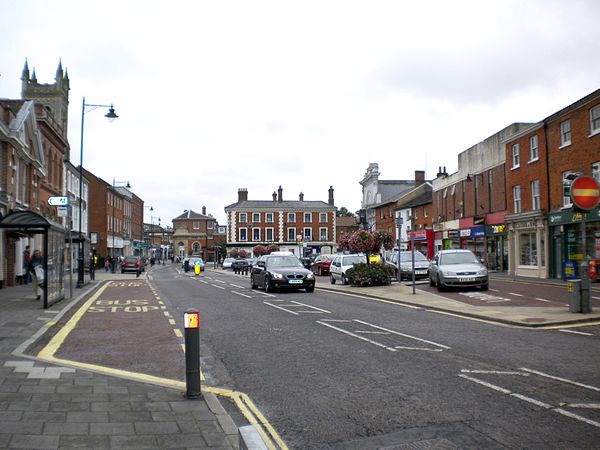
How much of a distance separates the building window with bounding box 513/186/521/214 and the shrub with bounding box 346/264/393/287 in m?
13.0

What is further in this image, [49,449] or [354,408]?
[354,408]

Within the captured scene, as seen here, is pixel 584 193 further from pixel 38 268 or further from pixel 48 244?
pixel 38 268

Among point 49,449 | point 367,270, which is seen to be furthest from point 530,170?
point 49,449

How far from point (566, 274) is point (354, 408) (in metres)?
24.3

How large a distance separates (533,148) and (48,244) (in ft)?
85.8

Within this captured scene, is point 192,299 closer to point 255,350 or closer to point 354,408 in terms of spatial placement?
point 255,350

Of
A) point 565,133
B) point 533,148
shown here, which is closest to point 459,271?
point 565,133

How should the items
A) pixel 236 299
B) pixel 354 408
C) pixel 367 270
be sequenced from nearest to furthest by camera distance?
pixel 354 408, pixel 236 299, pixel 367 270

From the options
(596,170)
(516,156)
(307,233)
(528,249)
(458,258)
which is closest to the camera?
(458,258)

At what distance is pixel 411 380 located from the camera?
6.71 m

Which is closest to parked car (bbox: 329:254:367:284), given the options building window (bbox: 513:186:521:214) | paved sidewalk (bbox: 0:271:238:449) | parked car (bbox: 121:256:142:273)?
building window (bbox: 513:186:521:214)

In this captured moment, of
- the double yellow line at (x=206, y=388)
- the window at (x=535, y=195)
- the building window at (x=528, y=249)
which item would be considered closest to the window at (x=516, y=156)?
the window at (x=535, y=195)

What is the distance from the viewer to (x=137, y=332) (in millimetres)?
11148

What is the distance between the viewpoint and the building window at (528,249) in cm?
3175
